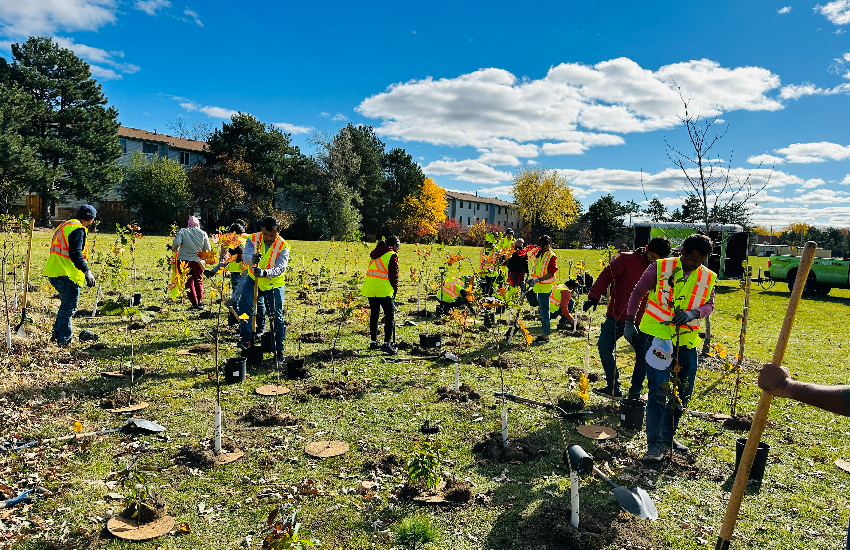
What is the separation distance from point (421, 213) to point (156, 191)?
2874 cm

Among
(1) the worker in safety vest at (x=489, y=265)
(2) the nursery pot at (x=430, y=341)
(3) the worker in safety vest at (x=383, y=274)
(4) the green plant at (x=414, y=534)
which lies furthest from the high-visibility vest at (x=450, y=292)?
(4) the green plant at (x=414, y=534)

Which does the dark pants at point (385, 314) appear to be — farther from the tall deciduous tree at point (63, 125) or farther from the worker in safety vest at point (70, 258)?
the tall deciduous tree at point (63, 125)

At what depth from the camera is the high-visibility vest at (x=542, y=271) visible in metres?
9.14

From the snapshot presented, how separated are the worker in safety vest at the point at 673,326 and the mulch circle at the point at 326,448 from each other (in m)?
2.96

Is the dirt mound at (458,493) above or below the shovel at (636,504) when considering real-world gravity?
below

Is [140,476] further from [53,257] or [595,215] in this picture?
[595,215]

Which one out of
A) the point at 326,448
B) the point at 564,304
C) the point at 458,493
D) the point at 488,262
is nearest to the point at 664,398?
the point at 458,493

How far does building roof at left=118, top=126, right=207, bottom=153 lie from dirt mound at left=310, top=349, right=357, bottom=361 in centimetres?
4985

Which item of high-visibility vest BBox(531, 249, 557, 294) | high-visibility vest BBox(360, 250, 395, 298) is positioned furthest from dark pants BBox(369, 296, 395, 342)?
high-visibility vest BBox(531, 249, 557, 294)

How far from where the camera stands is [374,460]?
4.57 metres

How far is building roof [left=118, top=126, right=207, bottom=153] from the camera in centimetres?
5208

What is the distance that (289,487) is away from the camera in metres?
4.06

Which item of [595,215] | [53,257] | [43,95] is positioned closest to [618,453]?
[53,257]

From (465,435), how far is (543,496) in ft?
4.34
